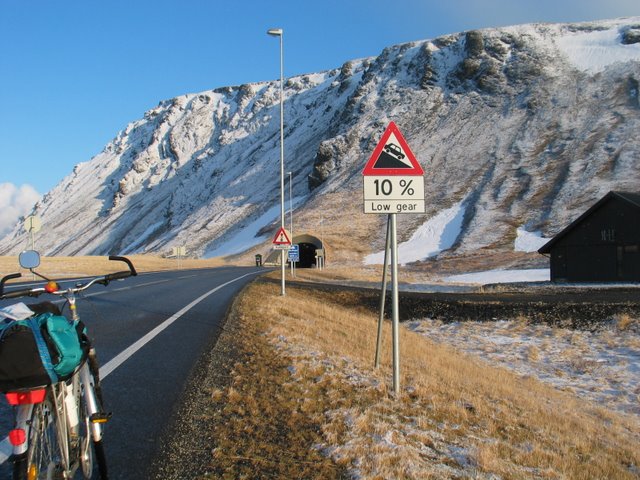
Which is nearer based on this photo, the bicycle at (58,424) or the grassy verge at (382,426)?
the bicycle at (58,424)

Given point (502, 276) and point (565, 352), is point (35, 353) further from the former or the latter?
point (502, 276)

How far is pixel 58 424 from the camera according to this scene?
304cm

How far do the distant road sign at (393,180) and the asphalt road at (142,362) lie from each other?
3424 mm

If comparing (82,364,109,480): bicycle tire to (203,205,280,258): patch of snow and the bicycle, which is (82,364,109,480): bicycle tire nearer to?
the bicycle

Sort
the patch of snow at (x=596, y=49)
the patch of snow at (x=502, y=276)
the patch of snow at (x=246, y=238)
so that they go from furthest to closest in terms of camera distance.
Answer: the patch of snow at (x=596, y=49), the patch of snow at (x=246, y=238), the patch of snow at (x=502, y=276)

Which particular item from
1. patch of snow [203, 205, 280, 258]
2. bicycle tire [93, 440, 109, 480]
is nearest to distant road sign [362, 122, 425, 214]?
bicycle tire [93, 440, 109, 480]

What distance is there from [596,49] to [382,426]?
12009 cm

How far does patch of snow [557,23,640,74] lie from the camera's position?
319 ft

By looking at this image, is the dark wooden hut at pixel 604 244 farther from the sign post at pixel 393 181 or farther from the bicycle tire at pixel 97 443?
the bicycle tire at pixel 97 443

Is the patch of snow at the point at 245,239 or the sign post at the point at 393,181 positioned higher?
the patch of snow at the point at 245,239

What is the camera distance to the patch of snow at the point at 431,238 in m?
68.2

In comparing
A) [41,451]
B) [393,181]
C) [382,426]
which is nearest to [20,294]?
[41,451]

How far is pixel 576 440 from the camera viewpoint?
5785mm

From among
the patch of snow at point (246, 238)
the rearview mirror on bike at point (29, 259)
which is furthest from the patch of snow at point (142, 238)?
the rearview mirror on bike at point (29, 259)
